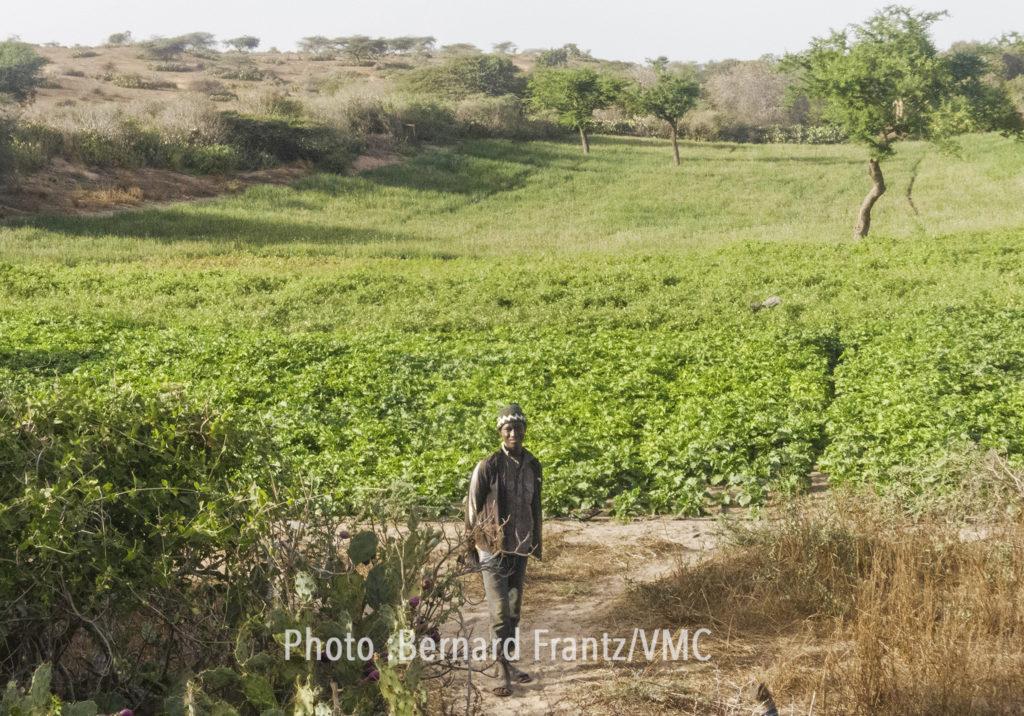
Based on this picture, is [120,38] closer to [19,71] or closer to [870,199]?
[19,71]

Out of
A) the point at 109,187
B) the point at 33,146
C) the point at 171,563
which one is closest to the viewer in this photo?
the point at 171,563

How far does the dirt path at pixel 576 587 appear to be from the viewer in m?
8.61

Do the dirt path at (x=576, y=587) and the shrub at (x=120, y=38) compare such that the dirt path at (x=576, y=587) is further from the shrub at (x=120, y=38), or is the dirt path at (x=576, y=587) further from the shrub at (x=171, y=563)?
the shrub at (x=120, y=38)

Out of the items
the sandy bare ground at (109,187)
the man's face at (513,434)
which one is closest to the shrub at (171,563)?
the man's face at (513,434)

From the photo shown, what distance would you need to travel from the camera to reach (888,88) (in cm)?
3909

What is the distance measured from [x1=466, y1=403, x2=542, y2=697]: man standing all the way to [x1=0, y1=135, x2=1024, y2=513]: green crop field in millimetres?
831

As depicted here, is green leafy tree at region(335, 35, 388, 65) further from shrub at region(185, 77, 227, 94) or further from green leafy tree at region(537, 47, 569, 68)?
shrub at region(185, 77, 227, 94)

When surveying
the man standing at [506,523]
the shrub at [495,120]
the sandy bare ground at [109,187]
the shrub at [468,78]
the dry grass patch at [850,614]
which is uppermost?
the shrub at [468,78]

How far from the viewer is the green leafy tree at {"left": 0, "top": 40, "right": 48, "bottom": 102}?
7338 cm

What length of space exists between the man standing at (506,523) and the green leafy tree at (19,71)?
69.9 meters

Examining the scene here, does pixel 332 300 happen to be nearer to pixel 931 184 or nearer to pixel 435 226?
pixel 435 226

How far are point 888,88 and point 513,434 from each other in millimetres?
35398

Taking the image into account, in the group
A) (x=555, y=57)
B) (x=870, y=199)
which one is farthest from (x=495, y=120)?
(x=555, y=57)

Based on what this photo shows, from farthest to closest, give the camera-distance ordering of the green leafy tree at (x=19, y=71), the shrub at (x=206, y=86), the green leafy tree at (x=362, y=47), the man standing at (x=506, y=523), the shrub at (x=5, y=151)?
1. the green leafy tree at (x=362, y=47)
2. the shrub at (x=206, y=86)
3. the green leafy tree at (x=19, y=71)
4. the shrub at (x=5, y=151)
5. the man standing at (x=506, y=523)
